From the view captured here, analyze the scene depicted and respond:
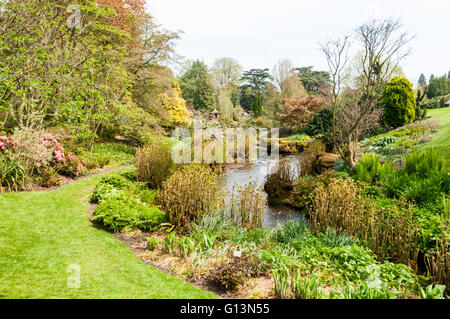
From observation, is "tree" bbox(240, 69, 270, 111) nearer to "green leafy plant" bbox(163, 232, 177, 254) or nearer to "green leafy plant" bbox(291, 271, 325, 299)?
"green leafy plant" bbox(163, 232, 177, 254)

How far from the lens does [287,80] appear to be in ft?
95.5

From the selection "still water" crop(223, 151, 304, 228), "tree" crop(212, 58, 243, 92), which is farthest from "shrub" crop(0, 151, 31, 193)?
"tree" crop(212, 58, 243, 92)

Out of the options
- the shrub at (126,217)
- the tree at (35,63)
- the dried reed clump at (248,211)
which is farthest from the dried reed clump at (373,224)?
the tree at (35,63)

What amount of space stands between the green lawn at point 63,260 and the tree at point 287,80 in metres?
26.0

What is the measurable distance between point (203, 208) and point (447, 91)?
3510 cm

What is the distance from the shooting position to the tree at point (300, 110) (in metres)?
23.4

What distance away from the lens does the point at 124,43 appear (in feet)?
49.3

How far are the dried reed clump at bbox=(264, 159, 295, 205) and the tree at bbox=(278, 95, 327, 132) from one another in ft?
51.1

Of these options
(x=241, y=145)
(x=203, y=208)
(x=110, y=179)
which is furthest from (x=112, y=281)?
(x=241, y=145)

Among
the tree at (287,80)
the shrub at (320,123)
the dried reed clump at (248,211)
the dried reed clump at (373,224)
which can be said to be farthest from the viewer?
the tree at (287,80)

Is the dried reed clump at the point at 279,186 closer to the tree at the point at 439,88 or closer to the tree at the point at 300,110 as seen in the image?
the tree at the point at 300,110

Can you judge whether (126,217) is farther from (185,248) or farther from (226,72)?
(226,72)

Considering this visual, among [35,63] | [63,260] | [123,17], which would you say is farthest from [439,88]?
[63,260]
